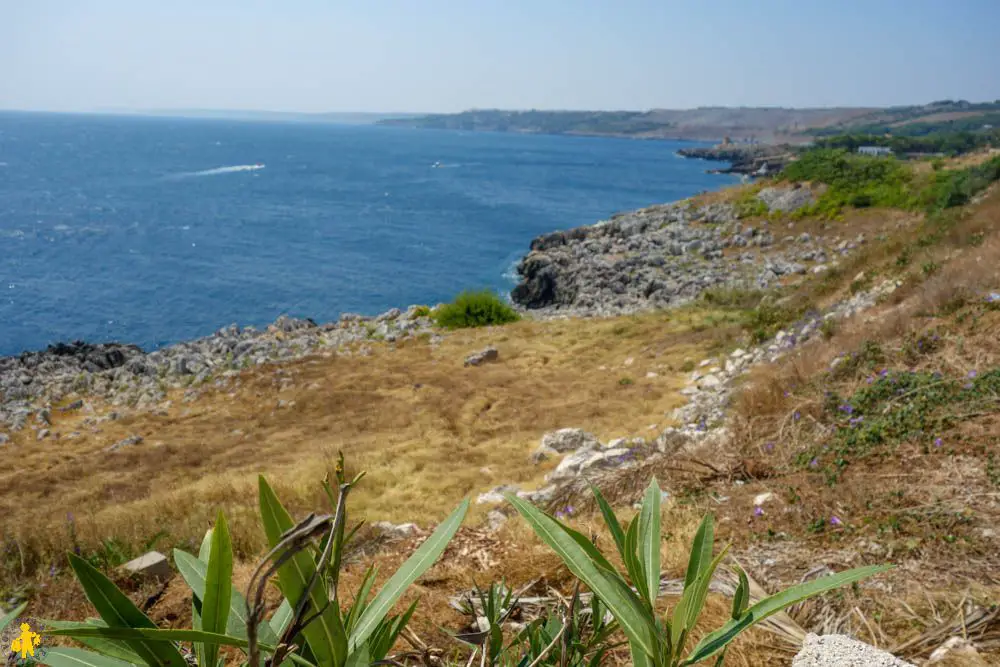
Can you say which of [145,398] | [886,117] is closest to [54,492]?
[145,398]

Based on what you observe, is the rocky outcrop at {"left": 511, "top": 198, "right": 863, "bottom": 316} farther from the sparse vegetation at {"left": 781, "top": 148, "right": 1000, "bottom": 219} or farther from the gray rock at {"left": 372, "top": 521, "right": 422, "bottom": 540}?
the gray rock at {"left": 372, "top": 521, "right": 422, "bottom": 540}

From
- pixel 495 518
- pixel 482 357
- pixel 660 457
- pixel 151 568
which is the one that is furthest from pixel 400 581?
pixel 482 357

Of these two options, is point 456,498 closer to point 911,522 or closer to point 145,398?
point 911,522

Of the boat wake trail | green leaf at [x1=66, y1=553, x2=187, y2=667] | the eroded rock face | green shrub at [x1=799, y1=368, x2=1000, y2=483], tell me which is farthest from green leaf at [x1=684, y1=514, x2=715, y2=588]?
the boat wake trail

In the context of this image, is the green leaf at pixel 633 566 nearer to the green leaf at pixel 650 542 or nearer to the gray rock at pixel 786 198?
the green leaf at pixel 650 542

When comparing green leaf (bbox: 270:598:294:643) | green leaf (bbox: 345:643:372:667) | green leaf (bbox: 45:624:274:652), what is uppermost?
green leaf (bbox: 45:624:274:652)

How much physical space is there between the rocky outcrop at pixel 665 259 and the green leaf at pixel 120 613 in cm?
2044

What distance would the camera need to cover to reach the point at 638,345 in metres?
14.1

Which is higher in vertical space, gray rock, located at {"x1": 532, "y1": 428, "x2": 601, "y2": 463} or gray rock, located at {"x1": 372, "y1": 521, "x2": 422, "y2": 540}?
gray rock, located at {"x1": 372, "y1": 521, "x2": 422, "y2": 540}

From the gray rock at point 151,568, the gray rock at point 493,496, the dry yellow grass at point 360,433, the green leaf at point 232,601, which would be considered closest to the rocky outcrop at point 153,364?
the dry yellow grass at point 360,433

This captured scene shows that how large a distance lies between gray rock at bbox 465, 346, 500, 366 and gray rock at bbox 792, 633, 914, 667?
40.2 ft

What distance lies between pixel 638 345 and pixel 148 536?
10.6 metres

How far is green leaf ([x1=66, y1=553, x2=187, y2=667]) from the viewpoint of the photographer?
772 mm

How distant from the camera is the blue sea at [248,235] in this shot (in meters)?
26.8
